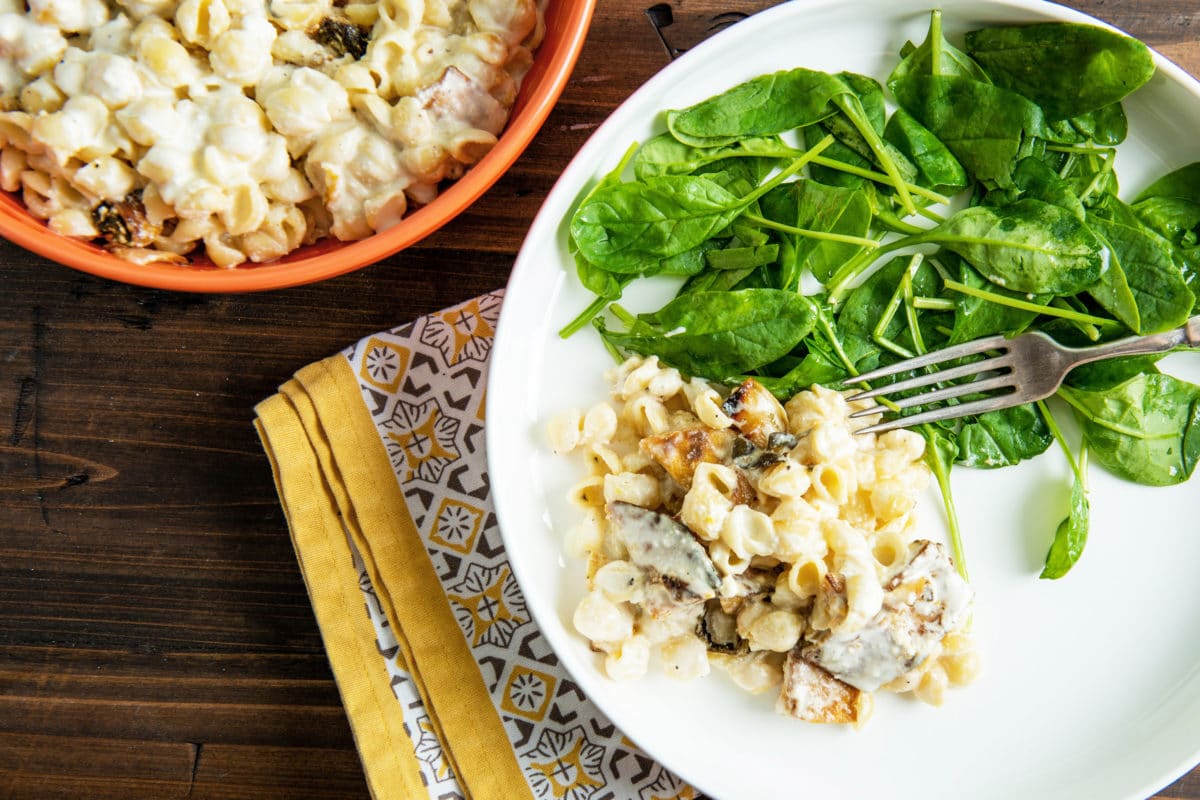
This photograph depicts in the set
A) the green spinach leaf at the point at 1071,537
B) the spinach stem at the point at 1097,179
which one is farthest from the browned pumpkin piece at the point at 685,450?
the spinach stem at the point at 1097,179

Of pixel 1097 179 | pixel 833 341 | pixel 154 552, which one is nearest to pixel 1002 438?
pixel 833 341

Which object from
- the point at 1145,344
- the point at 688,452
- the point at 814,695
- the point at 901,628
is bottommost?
the point at 814,695

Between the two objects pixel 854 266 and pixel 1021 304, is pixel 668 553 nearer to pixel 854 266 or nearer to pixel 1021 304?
pixel 854 266

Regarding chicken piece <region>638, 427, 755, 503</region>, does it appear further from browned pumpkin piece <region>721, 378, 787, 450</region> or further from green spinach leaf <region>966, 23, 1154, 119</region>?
green spinach leaf <region>966, 23, 1154, 119</region>

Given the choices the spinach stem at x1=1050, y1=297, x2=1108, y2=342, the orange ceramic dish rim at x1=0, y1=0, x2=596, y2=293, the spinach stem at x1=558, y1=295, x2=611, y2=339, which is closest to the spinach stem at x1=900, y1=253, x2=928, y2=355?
the spinach stem at x1=1050, y1=297, x2=1108, y2=342

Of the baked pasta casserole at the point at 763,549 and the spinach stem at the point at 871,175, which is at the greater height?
the spinach stem at the point at 871,175

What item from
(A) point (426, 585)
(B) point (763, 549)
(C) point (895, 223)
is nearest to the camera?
(B) point (763, 549)

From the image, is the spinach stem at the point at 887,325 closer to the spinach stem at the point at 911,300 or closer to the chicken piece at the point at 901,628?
the spinach stem at the point at 911,300
